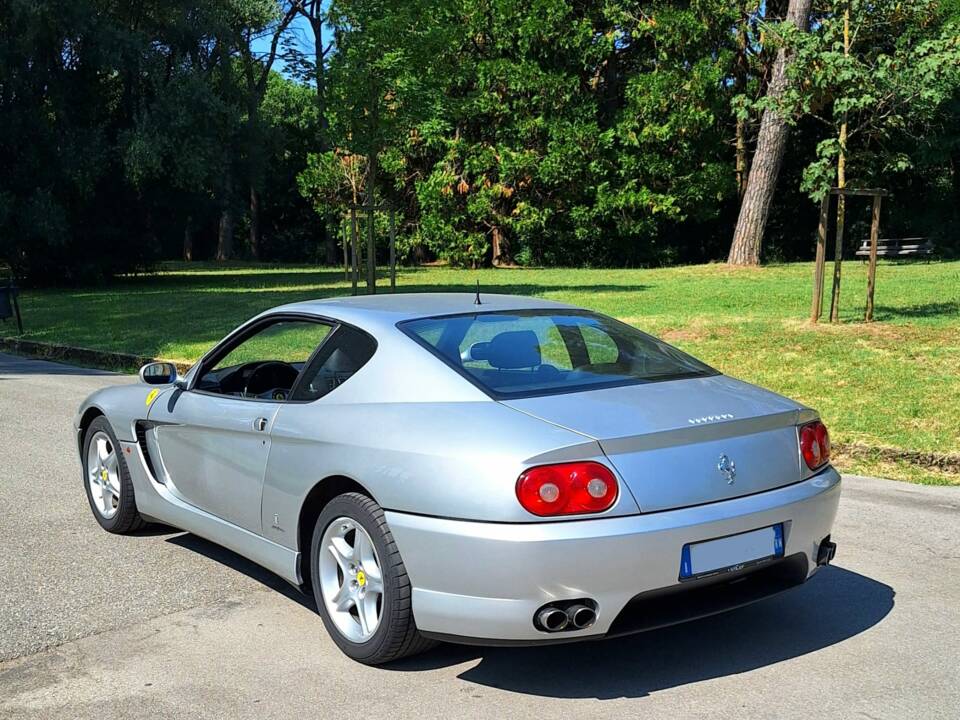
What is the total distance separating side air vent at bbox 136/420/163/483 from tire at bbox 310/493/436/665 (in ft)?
5.50

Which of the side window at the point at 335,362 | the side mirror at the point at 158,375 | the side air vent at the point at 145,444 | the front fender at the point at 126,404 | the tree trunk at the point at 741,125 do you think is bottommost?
the side air vent at the point at 145,444

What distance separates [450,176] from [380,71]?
18.1m

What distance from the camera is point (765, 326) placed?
13406mm

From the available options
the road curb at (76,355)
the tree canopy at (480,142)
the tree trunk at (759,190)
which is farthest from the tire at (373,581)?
the tree trunk at (759,190)

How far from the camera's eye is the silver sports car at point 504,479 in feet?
11.7

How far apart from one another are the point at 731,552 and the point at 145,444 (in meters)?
3.36

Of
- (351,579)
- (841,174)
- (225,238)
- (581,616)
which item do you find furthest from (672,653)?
(225,238)

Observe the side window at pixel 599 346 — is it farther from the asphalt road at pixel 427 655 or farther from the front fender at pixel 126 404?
the front fender at pixel 126 404

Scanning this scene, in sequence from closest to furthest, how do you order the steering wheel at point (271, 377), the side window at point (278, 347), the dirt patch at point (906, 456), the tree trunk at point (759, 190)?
1. the steering wheel at point (271, 377)
2. the dirt patch at point (906, 456)
3. the side window at point (278, 347)
4. the tree trunk at point (759, 190)

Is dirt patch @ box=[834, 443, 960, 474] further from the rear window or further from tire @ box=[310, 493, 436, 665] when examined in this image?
tire @ box=[310, 493, 436, 665]

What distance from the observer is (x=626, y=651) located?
422 cm

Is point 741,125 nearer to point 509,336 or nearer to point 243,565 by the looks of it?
point 243,565

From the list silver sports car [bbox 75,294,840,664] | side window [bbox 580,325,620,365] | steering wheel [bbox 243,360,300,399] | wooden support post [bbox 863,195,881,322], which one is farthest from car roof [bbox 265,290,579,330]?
wooden support post [bbox 863,195,881,322]

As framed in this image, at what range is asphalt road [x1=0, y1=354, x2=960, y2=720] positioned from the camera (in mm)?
3734
